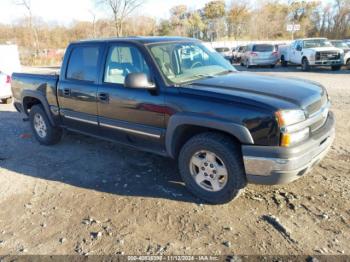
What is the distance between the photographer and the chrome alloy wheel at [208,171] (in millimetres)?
3639

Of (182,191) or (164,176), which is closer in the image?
(182,191)

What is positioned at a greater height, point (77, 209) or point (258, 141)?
point (258, 141)

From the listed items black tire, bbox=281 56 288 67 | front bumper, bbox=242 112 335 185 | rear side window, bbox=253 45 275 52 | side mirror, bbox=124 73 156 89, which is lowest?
black tire, bbox=281 56 288 67

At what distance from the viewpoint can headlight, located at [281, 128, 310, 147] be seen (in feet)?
10.3

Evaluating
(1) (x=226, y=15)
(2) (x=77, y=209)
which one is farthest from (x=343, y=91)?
(1) (x=226, y=15)

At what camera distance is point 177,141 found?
393 centimetres

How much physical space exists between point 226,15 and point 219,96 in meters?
66.1

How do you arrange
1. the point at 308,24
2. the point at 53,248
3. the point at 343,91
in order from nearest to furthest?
the point at 53,248 < the point at 343,91 < the point at 308,24

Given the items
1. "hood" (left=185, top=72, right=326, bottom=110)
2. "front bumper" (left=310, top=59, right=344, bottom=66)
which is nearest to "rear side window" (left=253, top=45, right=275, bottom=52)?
"front bumper" (left=310, top=59, right=344, bottom=66)

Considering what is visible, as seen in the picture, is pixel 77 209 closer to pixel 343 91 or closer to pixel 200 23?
pixel 343 91

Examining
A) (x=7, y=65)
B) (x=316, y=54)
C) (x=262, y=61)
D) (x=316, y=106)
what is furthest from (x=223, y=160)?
(x=262, y=61)

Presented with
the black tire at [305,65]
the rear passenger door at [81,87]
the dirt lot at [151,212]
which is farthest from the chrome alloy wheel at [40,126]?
the black tire at [305,65]

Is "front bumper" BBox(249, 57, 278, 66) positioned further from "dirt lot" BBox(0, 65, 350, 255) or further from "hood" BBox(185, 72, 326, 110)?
"hood" BBox(185, 72, 326, 110)

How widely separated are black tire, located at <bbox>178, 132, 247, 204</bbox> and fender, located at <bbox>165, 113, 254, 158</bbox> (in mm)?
159
